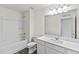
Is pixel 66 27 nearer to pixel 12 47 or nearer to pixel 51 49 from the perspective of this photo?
pixel 51 49

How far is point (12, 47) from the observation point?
201cm

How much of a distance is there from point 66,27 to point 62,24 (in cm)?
15

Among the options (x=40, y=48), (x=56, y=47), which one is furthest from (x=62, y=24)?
(x=40, y=48)

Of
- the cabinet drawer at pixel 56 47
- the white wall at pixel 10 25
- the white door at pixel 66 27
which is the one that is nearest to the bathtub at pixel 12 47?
the white wall at pixel 10 25

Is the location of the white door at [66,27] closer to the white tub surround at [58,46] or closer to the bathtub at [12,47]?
the white tub surround at [58,46]

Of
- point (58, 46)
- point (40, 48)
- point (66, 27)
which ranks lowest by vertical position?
point (40, 48)

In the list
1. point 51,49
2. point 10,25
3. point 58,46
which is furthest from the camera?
point 10,25

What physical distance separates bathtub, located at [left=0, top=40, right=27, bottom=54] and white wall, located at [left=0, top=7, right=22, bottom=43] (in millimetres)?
116

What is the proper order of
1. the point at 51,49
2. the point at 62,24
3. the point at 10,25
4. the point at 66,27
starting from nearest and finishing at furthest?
1. the point at 51,49
2. the point at 66,27
3. the point at 62,24
4. the point at 10,25

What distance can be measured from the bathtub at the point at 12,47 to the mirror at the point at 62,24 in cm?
87

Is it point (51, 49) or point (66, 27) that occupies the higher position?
point (66, 27)

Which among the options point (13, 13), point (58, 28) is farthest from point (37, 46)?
point (13, 13)

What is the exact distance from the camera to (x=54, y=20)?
85.4 inches
